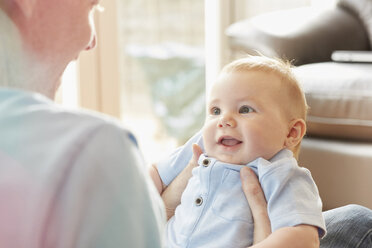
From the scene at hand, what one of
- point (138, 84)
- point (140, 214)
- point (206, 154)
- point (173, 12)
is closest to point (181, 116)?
point (138, 84)

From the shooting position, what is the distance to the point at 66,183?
17.3 inches

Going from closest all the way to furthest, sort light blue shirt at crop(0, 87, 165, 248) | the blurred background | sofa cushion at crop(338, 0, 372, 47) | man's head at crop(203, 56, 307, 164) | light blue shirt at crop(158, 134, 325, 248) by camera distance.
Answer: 1. light blue shirt at crop(0, 87, 165, 248)
2. light blue shirt at crop(158, 134, 325, 248)
3. man's head at crop(203, 56, 307, 164)
4. sofa cushion at crop(338, 0, 372, 47)
5. the blurred background

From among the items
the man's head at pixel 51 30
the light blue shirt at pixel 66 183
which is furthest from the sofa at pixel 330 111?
the light blue shirt at pixel 66 183

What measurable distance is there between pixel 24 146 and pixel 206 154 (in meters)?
0.81

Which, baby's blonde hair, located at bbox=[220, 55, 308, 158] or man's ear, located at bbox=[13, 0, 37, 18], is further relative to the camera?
baby's blonde hair, located at bbox=[220, 55, 308, 158]

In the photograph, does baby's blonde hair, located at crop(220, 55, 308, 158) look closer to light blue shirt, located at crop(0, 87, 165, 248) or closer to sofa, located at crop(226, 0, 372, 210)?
light blue shirt, located at crop(0, 87, 165, 248)

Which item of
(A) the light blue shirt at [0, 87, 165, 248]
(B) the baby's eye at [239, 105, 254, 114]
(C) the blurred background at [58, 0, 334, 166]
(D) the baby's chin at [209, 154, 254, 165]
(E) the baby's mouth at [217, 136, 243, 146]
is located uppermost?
(A) the light blue shirt at [0, 87, 165, 248]

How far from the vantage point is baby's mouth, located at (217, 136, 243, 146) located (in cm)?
119

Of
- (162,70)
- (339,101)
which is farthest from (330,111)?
(162,70)

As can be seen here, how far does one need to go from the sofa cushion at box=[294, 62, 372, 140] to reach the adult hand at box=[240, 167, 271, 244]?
1.21 metres

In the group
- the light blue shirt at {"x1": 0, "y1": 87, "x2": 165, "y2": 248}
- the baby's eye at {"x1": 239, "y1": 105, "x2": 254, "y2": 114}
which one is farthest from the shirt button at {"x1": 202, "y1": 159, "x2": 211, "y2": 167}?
the light blue shirt at {"x1": 0, "y1": 87, "x2": 165, "y2": 248}

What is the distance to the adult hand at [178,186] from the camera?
128cm

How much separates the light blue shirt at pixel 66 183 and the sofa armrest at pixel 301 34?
2135 mm

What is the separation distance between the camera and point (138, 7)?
431 centimetres
